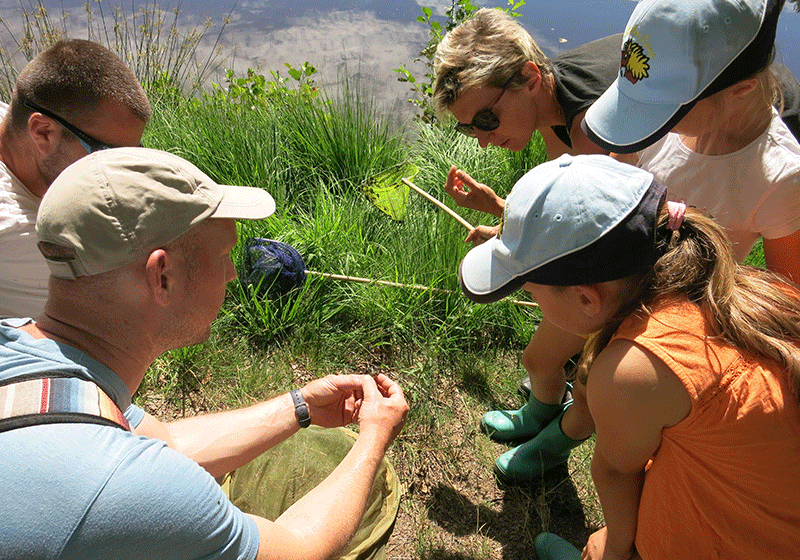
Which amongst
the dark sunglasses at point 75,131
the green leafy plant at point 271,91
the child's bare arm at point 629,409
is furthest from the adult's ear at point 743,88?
the green leafy plant at point 271,91

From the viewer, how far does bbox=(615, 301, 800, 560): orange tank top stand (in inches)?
46.9

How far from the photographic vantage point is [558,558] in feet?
6.16

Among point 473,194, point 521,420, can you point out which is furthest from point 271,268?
point 521,420

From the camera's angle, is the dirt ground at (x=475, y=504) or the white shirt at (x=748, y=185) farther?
the dirt ground at (x=475, y=504)

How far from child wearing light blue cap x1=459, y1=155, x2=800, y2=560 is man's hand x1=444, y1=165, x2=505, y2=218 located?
4.00 ft

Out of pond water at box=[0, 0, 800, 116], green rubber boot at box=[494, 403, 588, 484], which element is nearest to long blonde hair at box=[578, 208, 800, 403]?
green rubber boot at box=[494, 403, 588, 484]

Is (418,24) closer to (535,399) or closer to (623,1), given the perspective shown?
(623,1)

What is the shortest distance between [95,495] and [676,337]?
44.7 inches

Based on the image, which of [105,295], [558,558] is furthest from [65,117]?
[558,558]

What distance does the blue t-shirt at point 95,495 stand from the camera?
903 mm

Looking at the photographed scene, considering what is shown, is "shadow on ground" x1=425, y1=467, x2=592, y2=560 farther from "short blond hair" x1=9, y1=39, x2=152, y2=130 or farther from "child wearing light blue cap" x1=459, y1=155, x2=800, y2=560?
"short blond hair" x1=9, y1=39, x2=152, y2=130

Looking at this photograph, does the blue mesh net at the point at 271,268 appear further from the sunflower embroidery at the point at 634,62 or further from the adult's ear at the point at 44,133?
the sunflower embroidery at the point at 634,62

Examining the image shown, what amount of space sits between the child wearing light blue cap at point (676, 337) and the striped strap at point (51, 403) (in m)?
0.86

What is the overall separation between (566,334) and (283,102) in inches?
110
